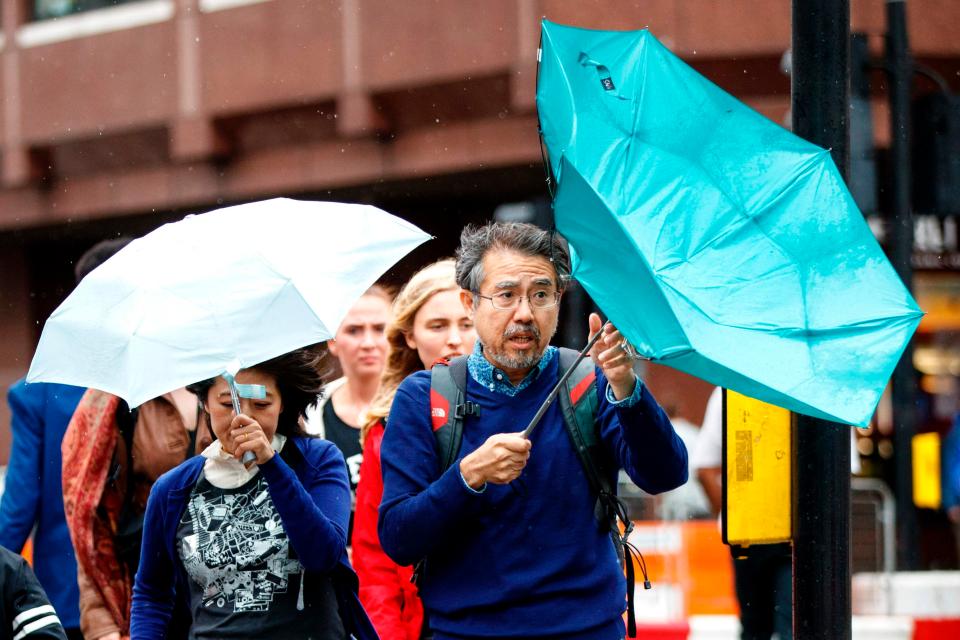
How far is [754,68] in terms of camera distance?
14.8 meters

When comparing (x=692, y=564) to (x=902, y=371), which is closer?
(x=902, y=371)

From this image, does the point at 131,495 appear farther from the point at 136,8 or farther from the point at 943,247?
the point at 136,8

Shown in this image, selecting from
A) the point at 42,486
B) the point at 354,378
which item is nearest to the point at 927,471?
the point at 354,378

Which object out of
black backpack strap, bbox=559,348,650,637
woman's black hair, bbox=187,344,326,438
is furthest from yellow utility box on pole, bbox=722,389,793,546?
woman's black hair, bbox=187,344,326,438

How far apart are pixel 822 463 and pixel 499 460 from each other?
3.69 feet

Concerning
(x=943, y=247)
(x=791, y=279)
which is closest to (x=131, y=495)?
(x=791, y=279)

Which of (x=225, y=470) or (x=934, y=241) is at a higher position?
(x=934, y=241)

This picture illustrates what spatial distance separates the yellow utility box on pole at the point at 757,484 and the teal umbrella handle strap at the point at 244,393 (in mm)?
1335

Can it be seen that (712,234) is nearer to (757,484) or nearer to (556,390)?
(556,390)

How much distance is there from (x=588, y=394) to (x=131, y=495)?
2001mm

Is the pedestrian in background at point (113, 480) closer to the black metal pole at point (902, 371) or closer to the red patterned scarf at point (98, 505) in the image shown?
the red patterned scarf at point (98, 505)

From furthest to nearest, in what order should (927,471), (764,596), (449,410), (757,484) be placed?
(927,471), (764,596), (757,484), (449,410)

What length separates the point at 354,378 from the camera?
592cm

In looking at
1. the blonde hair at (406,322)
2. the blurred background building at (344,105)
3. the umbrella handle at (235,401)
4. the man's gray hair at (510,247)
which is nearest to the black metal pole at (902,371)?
the blurred background building at (344,105)
